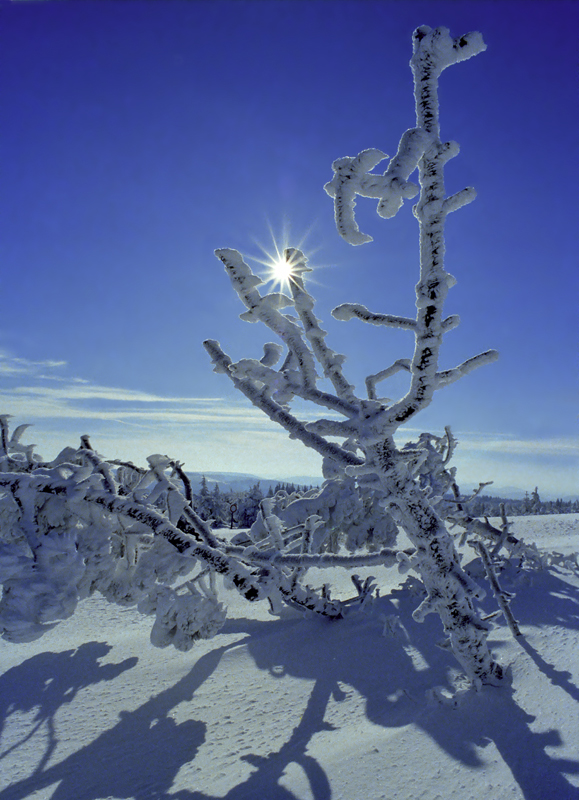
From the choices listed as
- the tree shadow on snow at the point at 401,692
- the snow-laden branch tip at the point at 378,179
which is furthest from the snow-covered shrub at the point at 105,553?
the snow-laden branch tip at the point at 378,179

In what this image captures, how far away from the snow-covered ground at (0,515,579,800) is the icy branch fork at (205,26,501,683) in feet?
1.95

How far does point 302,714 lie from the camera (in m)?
3.85

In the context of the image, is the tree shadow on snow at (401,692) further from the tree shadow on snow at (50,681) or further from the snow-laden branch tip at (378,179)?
the snow-laden branch tip at (378,179)

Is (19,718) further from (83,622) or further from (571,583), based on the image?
(571,583)

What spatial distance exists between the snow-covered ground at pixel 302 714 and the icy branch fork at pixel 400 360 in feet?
1.95

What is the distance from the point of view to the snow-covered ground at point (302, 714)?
2.73m

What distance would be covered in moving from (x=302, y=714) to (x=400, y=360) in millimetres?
3351

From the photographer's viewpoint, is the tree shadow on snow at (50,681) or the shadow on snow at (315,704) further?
the tree shadow on snow at (50,681)

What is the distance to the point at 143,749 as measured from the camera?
368 cm

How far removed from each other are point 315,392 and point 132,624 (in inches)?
269

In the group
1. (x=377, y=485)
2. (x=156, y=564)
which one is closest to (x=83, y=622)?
(x=156, y=564)

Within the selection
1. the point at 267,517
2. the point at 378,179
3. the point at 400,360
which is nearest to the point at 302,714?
the point at 267,517

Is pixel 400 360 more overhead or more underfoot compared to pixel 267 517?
more overhead

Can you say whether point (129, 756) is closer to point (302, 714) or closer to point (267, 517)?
point (302, 714)
